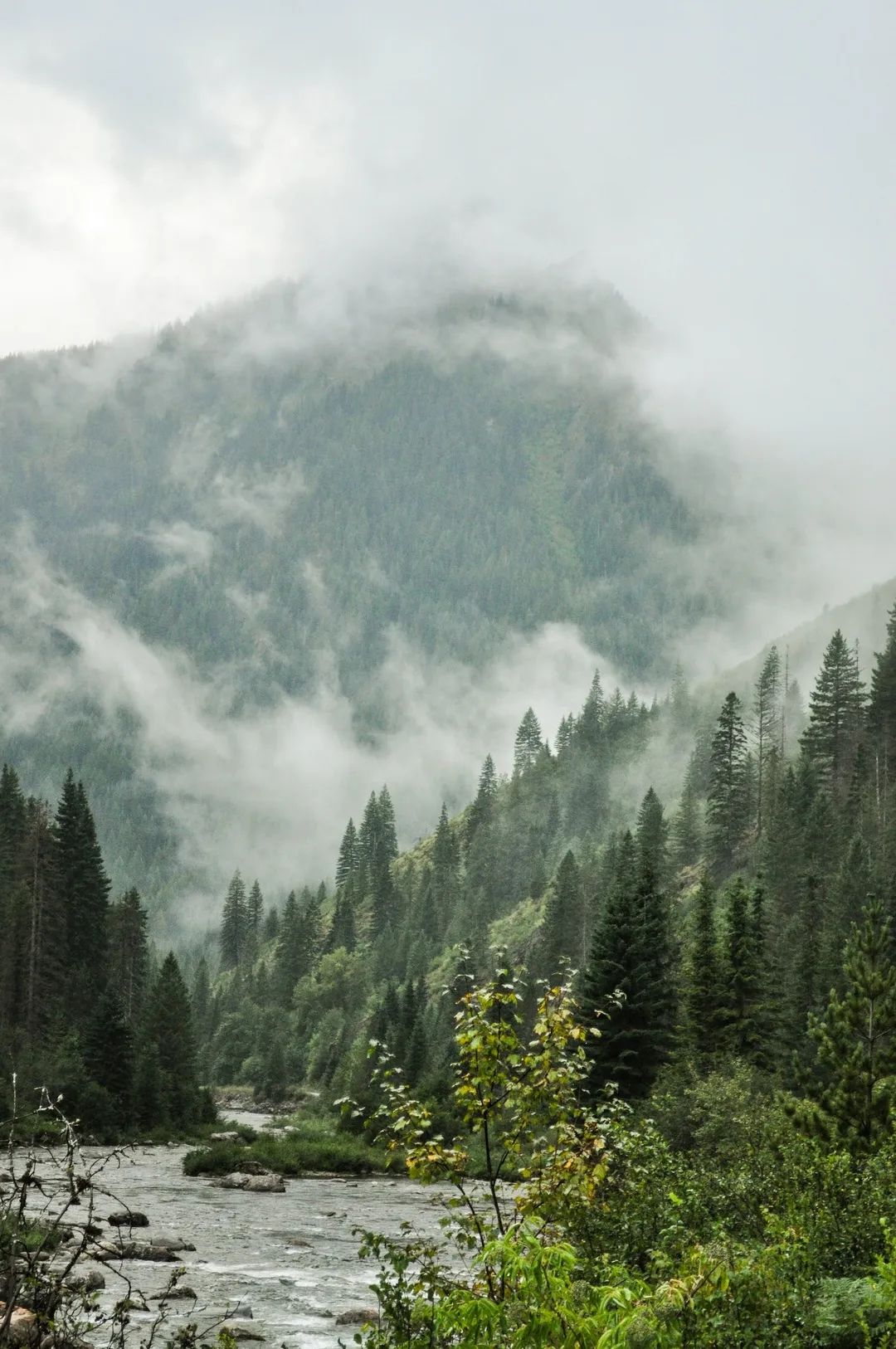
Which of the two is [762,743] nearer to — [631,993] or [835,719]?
[835,719]

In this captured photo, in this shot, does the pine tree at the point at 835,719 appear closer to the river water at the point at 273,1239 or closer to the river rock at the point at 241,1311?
the river water at the point at 273,1239

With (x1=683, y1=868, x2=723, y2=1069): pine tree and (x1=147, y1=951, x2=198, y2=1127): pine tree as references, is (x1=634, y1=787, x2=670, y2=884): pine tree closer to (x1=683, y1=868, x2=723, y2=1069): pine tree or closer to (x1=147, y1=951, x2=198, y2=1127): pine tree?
(x1=147, y1=951, x2=198, y2=1127): pine tree

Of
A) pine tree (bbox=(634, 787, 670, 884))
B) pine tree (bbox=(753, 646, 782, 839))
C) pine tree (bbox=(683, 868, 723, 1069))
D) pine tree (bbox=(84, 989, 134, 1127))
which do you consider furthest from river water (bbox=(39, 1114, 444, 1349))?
pine tree (bbox=(753, 646, 782, 839))

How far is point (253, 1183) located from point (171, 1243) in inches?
962

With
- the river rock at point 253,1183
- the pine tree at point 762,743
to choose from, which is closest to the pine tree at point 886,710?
the pine tree at point 762,743

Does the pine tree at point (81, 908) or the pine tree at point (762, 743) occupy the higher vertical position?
the pine tree at point (762, 743)

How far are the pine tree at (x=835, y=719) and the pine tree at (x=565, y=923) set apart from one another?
2855cm

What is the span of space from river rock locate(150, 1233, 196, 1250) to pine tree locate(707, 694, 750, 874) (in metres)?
85.1

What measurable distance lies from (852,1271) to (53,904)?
85.4m

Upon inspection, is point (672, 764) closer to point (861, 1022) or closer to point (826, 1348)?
point (861, 1022)

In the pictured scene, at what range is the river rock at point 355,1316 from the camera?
89.8 feet

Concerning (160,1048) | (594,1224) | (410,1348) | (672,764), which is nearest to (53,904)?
(160,1048)

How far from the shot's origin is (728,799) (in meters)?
119

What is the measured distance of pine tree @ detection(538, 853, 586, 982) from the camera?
111m
